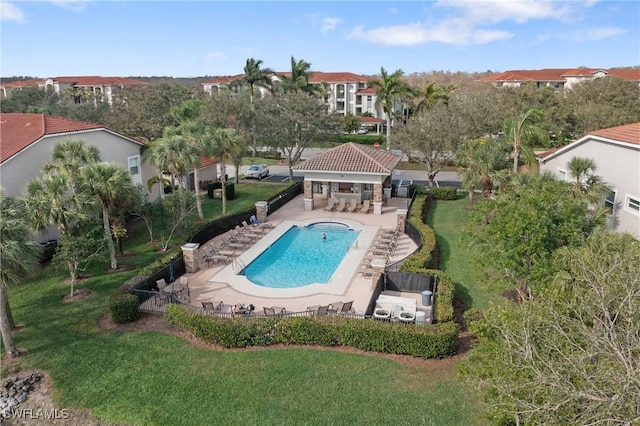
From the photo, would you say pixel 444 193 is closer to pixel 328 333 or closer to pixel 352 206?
pixel 352 206

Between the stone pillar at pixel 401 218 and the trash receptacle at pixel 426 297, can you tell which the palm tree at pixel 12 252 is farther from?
the stone pillar at pixel 401 218

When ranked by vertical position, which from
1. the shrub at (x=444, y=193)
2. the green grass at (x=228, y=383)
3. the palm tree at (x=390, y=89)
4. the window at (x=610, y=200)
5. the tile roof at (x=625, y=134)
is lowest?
the green grass at (x=228, y=383)

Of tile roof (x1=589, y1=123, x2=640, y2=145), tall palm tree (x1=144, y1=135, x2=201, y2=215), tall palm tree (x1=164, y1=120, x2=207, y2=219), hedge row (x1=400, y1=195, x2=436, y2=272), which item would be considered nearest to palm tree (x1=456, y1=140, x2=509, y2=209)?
hedge row (x1=400, y1=195, x2=436, y2=272)

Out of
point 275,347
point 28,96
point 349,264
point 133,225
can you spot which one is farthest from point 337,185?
point 28,96

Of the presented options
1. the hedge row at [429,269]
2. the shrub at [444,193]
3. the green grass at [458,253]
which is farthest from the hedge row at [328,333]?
the shrub at [444,193]

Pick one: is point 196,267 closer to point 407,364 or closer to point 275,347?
point 275,347
